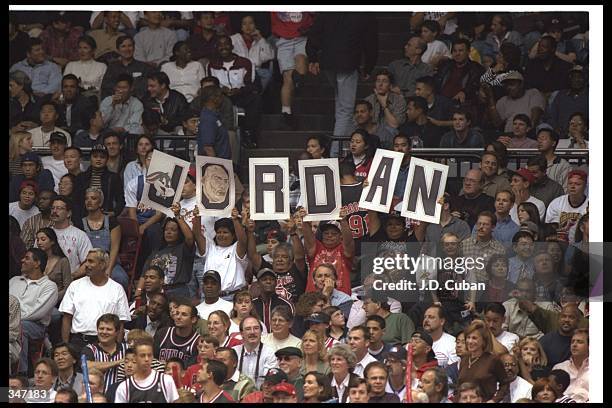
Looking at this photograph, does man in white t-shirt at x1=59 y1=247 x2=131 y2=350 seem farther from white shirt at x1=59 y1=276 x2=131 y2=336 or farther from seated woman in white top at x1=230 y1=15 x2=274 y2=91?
seated woman in white top at x1=230 y1=15 x2=274 y2=91

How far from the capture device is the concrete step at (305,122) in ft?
47.3

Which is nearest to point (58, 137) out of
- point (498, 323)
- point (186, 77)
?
point (186, 77)

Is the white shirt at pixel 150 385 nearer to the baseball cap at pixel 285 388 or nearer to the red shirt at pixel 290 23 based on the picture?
the baseball cap at pixel 285 388

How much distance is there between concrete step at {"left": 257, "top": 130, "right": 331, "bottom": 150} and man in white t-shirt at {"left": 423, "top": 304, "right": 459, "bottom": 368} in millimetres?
1993

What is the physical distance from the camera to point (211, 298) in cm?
1394

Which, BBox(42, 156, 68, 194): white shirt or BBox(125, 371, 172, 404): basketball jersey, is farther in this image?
BBox(42, 156, 68, 194): white shirt

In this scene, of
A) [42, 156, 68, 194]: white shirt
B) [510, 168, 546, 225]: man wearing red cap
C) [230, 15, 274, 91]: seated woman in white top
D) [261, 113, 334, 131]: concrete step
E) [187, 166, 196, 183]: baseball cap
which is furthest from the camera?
[230, 15, 274, 91]: seated woman in white top

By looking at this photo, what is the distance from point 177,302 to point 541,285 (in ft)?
11.1

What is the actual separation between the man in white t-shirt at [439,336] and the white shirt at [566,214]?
1.37m

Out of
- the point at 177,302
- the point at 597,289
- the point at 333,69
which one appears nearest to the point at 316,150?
the point at 333,69

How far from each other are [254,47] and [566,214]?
11.4 ft

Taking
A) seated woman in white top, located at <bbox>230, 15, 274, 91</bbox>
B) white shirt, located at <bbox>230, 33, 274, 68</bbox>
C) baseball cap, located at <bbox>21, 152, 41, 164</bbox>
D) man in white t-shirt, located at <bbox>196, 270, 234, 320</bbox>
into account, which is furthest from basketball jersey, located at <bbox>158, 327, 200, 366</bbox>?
white shirt, located at <bbox>230, 33, 274, 68</bbox>

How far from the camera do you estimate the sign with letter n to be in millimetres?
14086

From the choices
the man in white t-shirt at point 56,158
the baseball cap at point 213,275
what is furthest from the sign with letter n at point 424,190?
the man in white t-shirt at point 56,158
